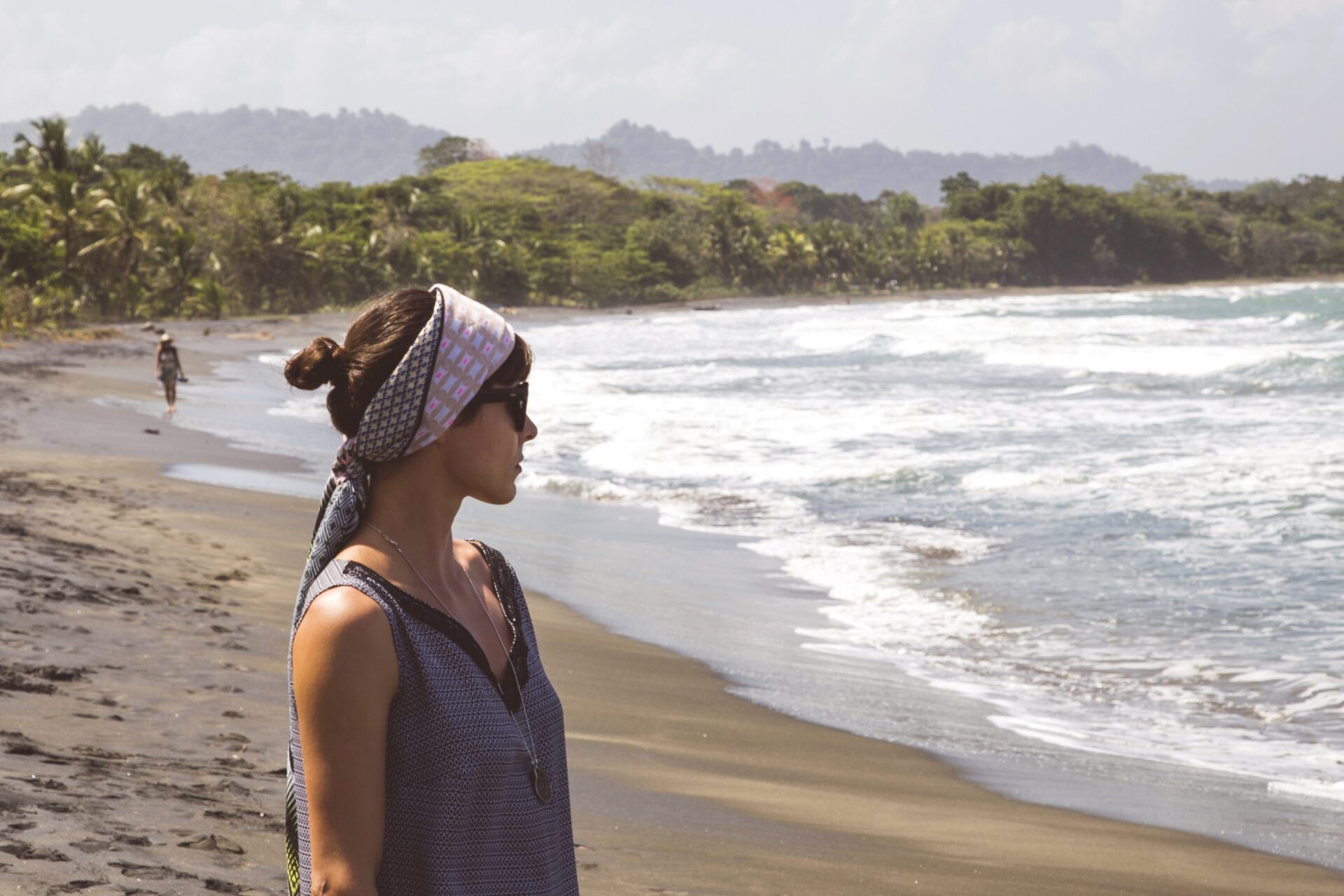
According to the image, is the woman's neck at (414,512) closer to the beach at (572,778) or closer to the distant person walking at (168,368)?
the beach at (572,778)

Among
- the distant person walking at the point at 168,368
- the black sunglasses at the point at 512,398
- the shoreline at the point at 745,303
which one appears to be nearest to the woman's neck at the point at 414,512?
the black sunglasses at the point at 512,398

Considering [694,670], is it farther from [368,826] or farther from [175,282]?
[175,282]

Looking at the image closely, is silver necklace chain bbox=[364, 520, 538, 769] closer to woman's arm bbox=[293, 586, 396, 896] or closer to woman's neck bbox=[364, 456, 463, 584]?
woman's neck bbox=[364, 456, 463, 584]

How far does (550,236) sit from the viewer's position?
91.0m

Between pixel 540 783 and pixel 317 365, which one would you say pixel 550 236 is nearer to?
pixel 317 365

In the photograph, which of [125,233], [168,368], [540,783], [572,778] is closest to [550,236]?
[125,233]

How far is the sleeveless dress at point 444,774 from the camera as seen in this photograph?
59.0 inches

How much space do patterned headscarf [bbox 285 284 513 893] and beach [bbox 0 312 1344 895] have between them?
76.2 inches

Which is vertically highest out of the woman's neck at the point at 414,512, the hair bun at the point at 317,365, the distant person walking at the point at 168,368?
the hair bun at the point at 317,365

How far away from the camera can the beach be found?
3.62 m

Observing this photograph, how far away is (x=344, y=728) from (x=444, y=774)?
0.13 m

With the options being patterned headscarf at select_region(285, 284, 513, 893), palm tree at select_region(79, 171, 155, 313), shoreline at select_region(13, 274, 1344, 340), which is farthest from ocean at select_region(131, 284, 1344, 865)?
palm tree at select_region(79, 171, 155, 313)

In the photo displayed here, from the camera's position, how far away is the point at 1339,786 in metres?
5.57

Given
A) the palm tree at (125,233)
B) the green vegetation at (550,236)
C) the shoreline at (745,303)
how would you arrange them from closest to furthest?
the palm tree at (125,233) → the green vegetation at (550,236) → the shoreline at (745,303)
